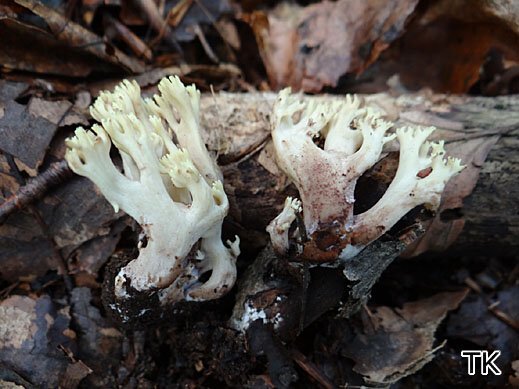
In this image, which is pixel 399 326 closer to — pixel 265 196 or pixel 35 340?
pixel 265 196

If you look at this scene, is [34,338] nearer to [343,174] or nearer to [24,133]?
[24,133]

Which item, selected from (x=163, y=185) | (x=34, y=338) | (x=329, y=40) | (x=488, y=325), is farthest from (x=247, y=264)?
(x=329, y=40)

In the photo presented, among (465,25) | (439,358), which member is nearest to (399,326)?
(439,358)

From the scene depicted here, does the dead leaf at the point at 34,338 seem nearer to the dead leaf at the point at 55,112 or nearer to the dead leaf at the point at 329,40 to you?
the dead leaf at the point at 55,112

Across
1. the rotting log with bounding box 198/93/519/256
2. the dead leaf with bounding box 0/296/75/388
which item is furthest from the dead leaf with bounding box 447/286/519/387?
the dead leaf with bounding box 0/296/75/388

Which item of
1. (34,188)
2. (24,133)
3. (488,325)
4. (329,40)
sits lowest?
(488,325)

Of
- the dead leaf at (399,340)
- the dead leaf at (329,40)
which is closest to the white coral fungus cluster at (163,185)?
the dead leaf at (399,340)
